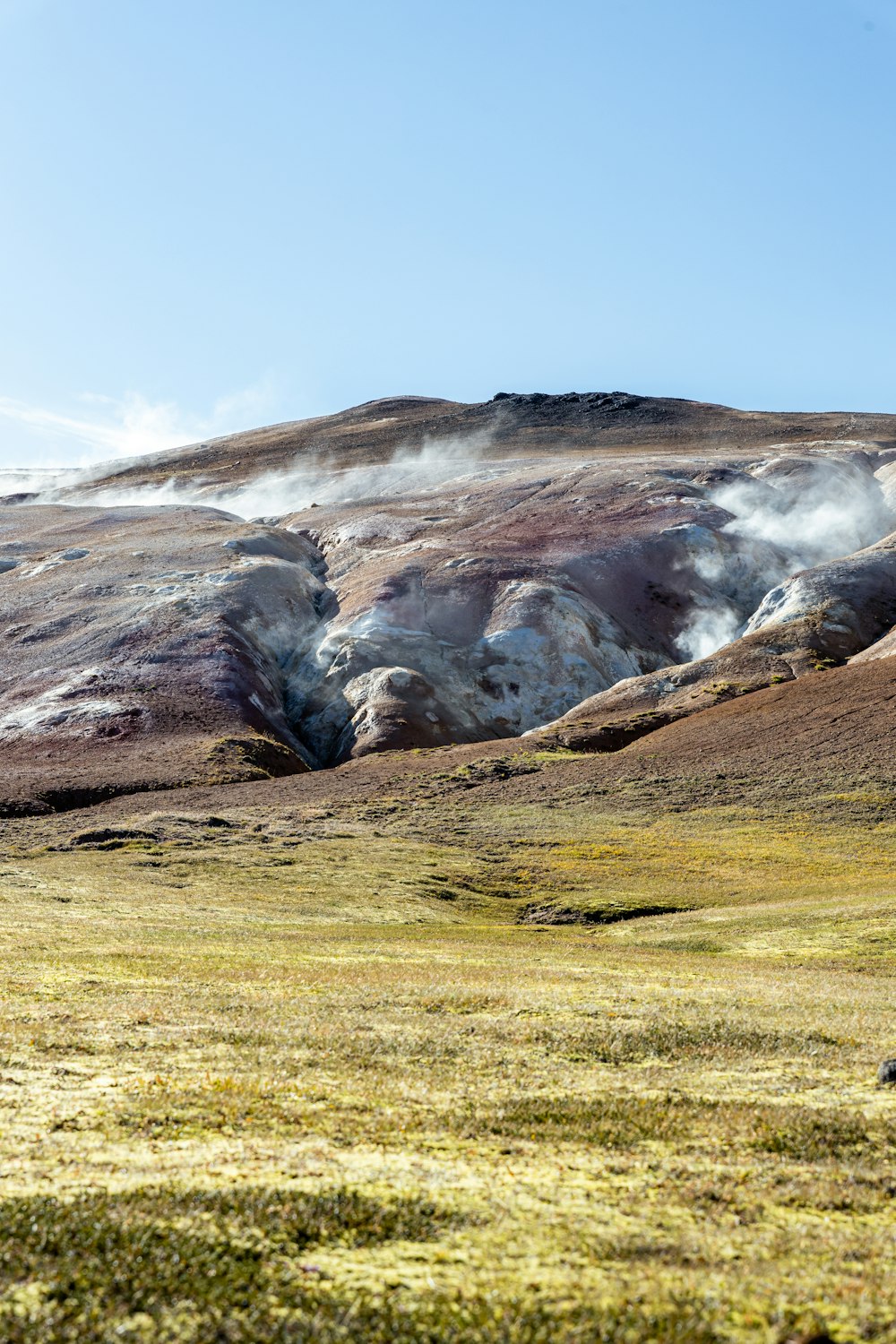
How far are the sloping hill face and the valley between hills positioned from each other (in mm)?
694

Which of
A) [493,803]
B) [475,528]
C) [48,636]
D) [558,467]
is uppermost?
[558,467]

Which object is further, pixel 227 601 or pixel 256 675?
pixel 227 601

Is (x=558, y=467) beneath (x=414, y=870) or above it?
above

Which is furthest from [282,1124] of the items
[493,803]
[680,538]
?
[680,538]

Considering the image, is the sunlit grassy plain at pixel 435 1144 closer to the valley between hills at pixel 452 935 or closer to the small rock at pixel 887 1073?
the valley between hills at pixel 452 935

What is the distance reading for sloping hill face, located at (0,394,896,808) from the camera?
356 ft

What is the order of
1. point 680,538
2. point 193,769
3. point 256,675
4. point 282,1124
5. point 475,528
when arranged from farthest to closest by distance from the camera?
1. point 475,528
2. point 680,538
3. point 256,675
4. point 193,769
5. point 282,1124

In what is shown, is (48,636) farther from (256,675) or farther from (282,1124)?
(282,1124)

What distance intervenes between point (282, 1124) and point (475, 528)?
504 feet

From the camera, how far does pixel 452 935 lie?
4566 centimetres

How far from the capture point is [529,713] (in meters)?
122

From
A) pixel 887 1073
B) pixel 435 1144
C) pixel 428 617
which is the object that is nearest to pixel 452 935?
pixel 887 1073

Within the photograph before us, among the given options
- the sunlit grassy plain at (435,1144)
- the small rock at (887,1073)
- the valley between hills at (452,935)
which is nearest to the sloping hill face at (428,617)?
the valley between hills at (452,935)

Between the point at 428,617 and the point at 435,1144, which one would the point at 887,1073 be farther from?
the point at 428,617
